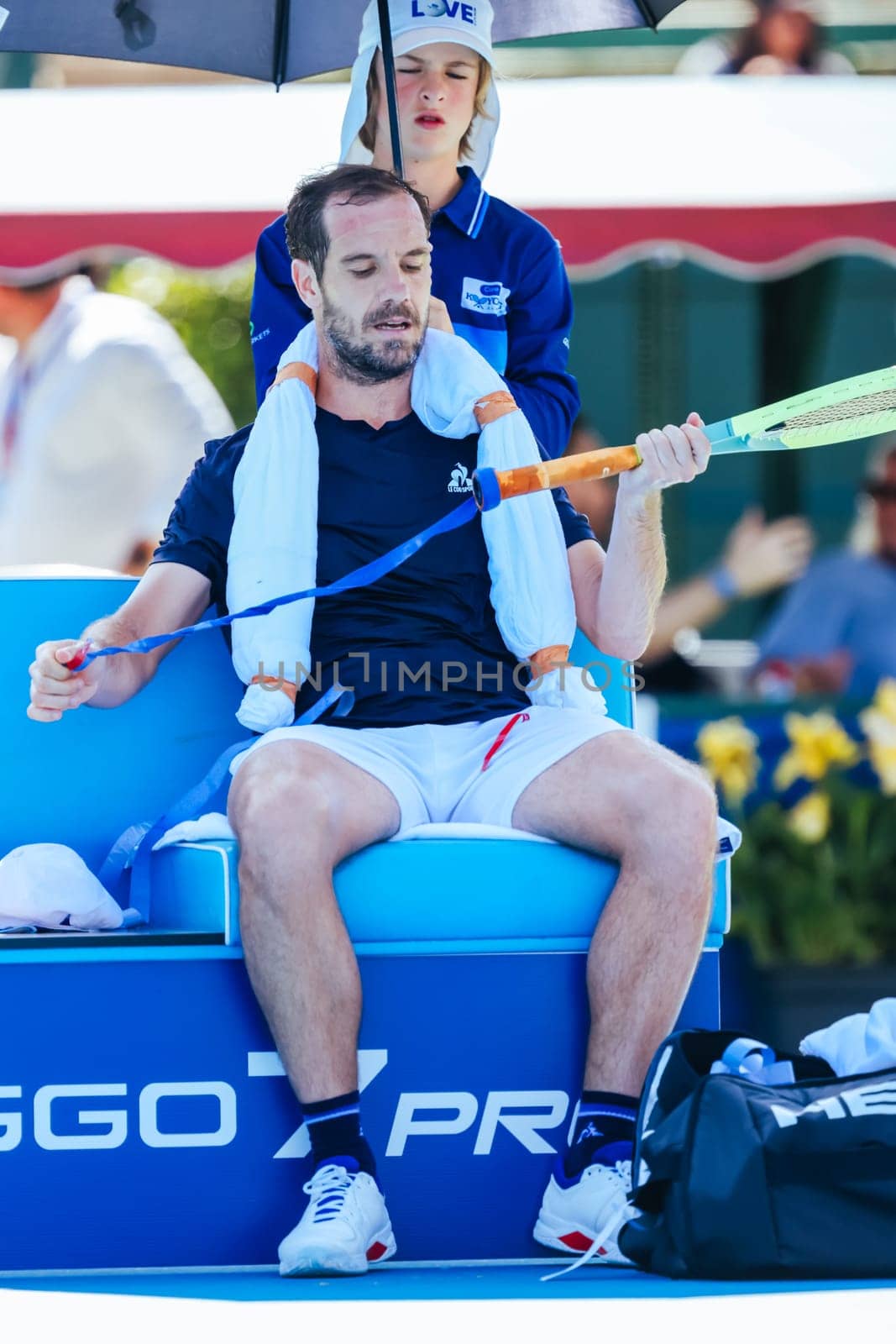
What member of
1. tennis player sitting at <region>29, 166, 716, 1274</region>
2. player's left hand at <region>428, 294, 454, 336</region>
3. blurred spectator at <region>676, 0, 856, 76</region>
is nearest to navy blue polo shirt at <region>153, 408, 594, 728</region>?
tennis player sitting at <region>29, 166, 716, 1274</region>

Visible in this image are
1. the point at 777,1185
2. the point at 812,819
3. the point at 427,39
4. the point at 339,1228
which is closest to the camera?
the point at 777,1185

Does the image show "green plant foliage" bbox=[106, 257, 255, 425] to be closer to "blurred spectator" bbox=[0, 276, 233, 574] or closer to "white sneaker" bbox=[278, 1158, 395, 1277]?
"blurred spectator" bbox=[0, 276, 233, 574]

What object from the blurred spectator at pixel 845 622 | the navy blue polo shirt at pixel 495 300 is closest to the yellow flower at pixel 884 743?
the blurred spectator at pixel 845 622

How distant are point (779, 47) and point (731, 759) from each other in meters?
2.47

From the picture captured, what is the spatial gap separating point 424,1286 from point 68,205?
3.24m

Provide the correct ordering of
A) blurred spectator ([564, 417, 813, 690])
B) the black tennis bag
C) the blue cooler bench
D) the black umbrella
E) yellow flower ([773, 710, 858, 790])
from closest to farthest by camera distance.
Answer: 1. the black tennis bag
2. the blue cooler bench
3. the black umbrella
4. yellow flower ([773, 710, 858, 790])
5. blurred spectator ([564, 417, 813, 690])

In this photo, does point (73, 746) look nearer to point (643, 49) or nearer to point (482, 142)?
point (482, 142)

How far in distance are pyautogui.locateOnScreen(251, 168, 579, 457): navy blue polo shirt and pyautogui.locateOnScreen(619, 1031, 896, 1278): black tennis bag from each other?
4.58 feet

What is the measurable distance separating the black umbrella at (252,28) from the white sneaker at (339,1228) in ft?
7.46

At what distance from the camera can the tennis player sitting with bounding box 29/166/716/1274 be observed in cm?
248

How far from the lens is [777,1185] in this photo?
7.27 feet

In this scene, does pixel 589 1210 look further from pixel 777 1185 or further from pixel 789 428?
pixel 789 428

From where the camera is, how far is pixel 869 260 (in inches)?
362

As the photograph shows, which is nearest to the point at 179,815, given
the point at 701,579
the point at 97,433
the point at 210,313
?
the point at 97,433
